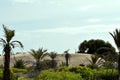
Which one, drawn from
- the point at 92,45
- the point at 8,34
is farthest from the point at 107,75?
the point at 92,45

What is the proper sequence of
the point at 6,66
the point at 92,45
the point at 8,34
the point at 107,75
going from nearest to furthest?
the point at 6,66 → the point at 8,34 → the point at 107,75 → the point at 92,45

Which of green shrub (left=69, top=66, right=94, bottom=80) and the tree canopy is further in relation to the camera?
the tree canopy

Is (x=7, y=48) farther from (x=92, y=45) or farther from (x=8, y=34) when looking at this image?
(x=92, y=45)

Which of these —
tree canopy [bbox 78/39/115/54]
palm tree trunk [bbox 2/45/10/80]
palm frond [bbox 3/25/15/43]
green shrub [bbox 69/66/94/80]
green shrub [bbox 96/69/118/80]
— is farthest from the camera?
tree canopy [bbox 78/39/115/54]

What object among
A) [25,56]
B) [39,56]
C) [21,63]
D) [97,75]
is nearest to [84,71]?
[97,75]

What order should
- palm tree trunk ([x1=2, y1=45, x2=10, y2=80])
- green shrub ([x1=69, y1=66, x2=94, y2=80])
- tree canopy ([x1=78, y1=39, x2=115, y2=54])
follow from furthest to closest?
1. tree canopy ([x1=78, y1=39, x2=115, y2=54])
2. green shrub ([x1=69, y1=66, x2=94, y2=80])
3. palm tree trunk ([x1=2, y1=45, x2=10, y2=80])

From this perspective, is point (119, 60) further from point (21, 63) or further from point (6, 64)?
point (21, 63)

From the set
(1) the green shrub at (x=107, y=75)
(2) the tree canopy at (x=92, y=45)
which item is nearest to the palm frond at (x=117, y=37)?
(1) the green shrub at (x=107, y=75)

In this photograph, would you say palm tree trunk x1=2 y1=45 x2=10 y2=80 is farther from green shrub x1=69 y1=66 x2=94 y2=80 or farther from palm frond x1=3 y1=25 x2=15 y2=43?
green shrub x1=69 y1=66 x2=94 y2=80

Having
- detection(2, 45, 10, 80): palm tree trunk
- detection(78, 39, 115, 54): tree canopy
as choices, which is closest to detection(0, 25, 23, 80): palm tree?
detection(2, 45, 10, 80): palm tree trunk

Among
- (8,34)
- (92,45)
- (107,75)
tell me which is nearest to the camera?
(8,34)

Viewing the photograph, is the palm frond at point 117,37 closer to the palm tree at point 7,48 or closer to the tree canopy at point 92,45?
the palm tree at point 7,48

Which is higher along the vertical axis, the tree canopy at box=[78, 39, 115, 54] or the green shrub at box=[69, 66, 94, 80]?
the tree canopy at box=[78, 39, 115, 54]

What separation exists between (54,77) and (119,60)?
666 cm
